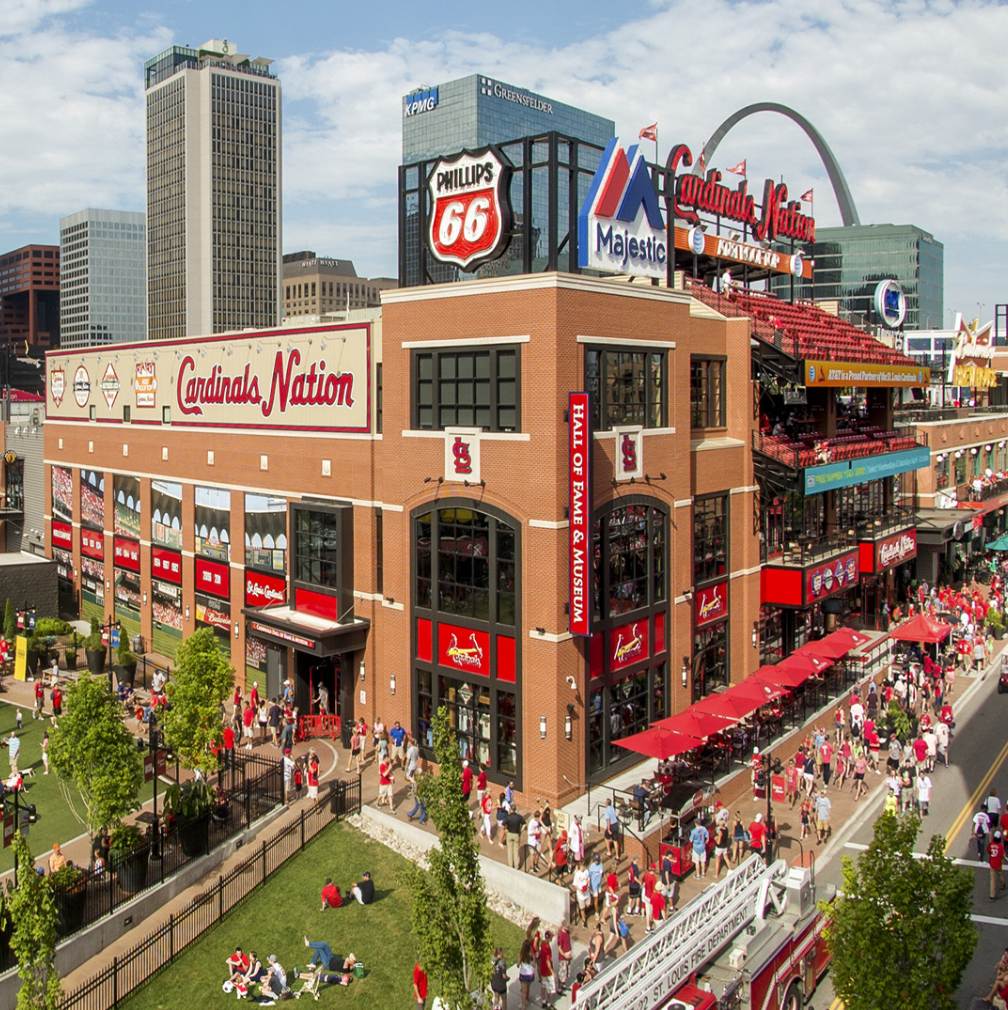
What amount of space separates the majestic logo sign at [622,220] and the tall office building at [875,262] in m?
142

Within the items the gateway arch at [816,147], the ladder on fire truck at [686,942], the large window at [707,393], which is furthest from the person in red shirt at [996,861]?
the gateway arch at [816,147]

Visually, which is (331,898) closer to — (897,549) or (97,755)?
(97,755)

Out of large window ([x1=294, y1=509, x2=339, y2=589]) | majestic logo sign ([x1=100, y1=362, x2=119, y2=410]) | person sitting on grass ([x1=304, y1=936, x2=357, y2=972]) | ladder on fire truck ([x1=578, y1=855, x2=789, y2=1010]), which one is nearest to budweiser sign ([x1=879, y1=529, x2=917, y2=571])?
large window ([x1=294, y1=509, x2=339, y2=589])

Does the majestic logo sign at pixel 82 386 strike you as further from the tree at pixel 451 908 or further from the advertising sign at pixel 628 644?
the tree at pixel 451 908

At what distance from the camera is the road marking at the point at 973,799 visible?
27156 mm

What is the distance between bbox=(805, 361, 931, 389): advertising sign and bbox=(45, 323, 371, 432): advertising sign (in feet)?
58.6

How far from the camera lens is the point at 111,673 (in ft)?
138

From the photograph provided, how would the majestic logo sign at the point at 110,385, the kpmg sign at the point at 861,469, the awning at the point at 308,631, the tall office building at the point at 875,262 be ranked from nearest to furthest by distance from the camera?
the awning at the point at 308,631 < the kpmg sign at the point at 861,469 < the majestic logo sign at the point at 110,385 < the tall office building at the point at 875,262

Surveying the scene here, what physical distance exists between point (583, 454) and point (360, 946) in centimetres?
1355

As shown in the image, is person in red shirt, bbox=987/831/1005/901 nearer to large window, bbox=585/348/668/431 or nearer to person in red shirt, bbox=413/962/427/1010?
person in red shirt, bbox=413/962/427/1010

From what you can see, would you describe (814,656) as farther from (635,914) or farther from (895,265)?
(895,265)

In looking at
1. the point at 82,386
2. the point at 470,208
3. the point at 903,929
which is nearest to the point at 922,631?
the point at 470,208

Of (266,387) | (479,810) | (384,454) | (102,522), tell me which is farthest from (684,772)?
(102,522)

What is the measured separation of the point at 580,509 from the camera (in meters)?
27.2
